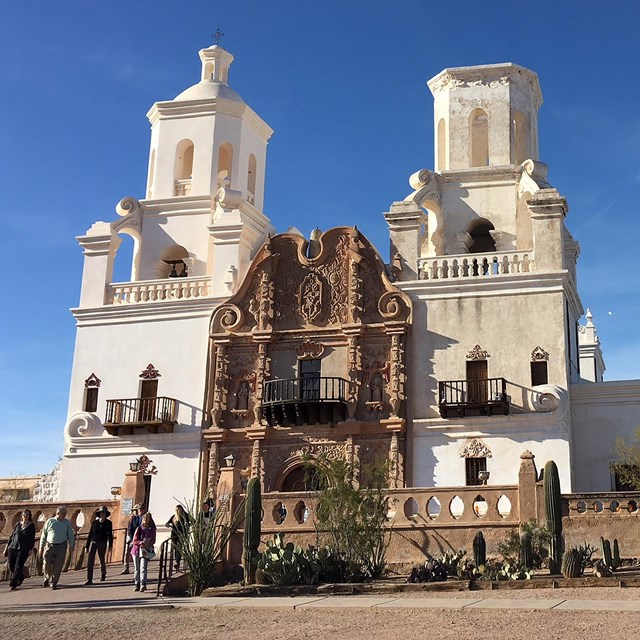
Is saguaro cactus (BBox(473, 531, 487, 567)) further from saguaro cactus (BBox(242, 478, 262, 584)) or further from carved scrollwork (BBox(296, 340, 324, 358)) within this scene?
carved scrollwork (BBox(296, 340, 324, 358))

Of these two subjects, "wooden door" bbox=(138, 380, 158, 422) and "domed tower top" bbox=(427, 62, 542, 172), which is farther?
"domed tower top" bbox=(427, 62, 542, 172)

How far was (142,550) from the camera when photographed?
18.0 m

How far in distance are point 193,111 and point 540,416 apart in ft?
53.3

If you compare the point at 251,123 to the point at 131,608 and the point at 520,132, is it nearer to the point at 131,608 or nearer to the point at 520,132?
the point at 520,132

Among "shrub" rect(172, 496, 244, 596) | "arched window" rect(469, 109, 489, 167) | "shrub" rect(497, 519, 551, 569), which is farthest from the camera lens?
"arched window" rect(469, 109, 489, 167)

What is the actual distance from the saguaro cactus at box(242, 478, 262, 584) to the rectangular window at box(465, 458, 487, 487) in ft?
31.9

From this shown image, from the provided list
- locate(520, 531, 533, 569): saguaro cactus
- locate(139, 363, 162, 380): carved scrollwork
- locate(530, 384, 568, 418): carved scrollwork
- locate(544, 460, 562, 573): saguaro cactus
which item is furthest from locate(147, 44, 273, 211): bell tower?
locate(520, 531, 533, 569): saguaro cactus

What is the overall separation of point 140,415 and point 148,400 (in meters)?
0.50

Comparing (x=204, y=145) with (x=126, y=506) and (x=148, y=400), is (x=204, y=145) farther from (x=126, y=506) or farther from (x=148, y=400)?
(x=126, y=506)

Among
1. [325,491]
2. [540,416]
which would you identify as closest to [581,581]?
[325,491]

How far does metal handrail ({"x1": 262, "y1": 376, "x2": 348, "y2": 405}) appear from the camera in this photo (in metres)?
28.8

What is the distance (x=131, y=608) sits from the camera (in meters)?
15.1

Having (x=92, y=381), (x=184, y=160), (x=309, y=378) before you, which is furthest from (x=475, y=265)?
(x=92, y=381)

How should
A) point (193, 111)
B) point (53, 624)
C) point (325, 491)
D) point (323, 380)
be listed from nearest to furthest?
point (53, 624) < point (325, 491) < point (323, 380) < point (193, 111)
